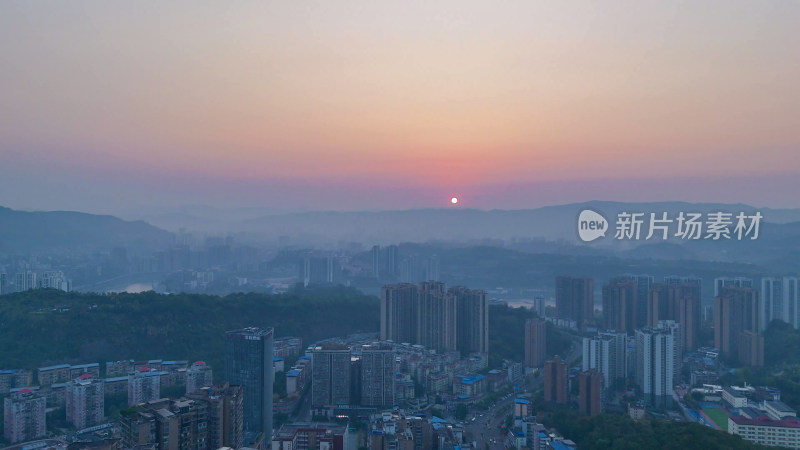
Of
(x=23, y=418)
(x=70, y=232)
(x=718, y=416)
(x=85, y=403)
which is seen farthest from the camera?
(x=70, y=232)

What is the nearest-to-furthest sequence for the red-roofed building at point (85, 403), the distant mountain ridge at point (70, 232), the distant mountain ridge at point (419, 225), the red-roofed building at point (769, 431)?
1. the red-roofed building at point (769, 431)
2. the red-roofed building at point (85, 403)
3. the distant mountain ridge at point (70, 232)
4. the distant mountain ridge at point (419, 225)

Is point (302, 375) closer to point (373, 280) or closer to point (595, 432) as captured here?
point (595, 432)

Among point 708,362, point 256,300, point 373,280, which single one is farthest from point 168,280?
point 708,362

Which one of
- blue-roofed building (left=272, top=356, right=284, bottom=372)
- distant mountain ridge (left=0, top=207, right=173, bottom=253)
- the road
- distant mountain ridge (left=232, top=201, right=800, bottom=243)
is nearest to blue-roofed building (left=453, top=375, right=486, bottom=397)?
the road

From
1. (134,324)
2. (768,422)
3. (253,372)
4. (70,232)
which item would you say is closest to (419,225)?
(70,232)

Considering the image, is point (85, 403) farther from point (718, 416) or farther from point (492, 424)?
point (718, 416)

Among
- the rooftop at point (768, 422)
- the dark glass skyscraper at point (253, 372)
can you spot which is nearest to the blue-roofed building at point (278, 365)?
the dark glass skyscraper at point (253, 372)

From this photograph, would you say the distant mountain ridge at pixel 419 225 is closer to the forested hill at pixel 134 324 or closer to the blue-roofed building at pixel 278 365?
the forested hill at pixel 134 324
